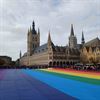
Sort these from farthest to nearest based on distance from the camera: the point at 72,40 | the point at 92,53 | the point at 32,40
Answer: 1. the point at 32,40
2. the point at 72,40
3. the point at 92,53

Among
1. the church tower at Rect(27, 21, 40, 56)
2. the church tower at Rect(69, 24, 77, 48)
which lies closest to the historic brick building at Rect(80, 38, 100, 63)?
the church tower at Rect(69, 24, 77, 48)

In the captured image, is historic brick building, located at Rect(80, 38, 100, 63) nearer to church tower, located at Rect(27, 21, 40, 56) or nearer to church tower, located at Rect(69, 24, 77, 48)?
church tower, located at Rect(69, 24, 77, 48)

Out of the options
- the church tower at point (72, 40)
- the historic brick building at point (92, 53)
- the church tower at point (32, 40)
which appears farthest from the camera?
the church tower at point (32, 40)

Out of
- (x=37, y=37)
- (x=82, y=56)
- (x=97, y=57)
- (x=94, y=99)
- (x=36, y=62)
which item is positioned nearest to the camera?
(x=94, y=99)

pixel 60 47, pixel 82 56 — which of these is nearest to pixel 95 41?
pixel 82 56

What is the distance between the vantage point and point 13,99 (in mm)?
11531

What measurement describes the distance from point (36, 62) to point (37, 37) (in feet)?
71.4

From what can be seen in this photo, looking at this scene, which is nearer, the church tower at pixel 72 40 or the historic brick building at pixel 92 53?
the historic brick building at pixel 92 53

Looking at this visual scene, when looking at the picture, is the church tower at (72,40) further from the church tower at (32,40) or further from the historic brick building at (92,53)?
the historic brick building at (92,53)

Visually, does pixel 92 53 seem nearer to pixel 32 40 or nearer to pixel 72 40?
pixel 72 40

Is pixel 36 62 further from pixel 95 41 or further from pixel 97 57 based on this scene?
pixel 97 57

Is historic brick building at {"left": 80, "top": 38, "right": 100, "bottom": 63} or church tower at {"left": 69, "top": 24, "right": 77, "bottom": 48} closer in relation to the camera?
historic brick building at {"left": 80, "top": 38, "right": 100, "bottom": 63}

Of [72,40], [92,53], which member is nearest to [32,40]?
[72,40]

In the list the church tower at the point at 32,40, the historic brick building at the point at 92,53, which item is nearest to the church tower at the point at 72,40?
the church tower at the point at 32,40
